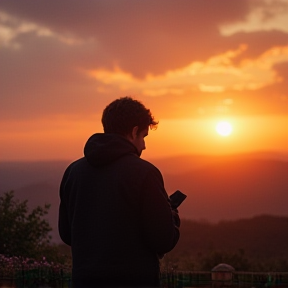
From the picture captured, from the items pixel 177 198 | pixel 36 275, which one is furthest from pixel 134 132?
pixel 36 275

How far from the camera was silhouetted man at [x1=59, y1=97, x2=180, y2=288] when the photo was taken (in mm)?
3543

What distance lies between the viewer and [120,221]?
3.57m

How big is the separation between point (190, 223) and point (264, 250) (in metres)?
4.12

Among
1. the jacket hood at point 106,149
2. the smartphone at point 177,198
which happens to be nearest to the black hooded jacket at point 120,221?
the jacket hood at point 106,149

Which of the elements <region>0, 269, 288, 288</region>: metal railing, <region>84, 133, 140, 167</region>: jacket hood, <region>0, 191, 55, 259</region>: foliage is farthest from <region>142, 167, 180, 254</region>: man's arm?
<region>0, 191, 55, 259</region>: foliage

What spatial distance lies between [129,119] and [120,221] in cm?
50

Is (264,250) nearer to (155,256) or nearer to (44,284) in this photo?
(44,284)

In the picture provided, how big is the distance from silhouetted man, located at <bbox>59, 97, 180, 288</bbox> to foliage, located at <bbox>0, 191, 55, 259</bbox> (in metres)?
10.8

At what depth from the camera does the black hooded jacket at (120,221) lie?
3533mm

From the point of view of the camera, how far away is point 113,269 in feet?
11.7

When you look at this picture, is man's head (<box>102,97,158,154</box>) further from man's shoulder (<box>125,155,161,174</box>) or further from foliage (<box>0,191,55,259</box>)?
foliage (<box>0,191,55,259</box>)

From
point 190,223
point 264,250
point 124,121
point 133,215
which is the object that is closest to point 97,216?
point 133,215

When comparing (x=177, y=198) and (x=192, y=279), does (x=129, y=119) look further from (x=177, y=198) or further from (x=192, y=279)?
(x=192, y=279)

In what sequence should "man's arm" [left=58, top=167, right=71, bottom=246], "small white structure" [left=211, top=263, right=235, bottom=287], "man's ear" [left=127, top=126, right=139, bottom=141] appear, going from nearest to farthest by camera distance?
"man's ear" [left=127, top=126, right=139, bottom=141]
"man's arm" [left=58, top=167, right=71, bottom=246]
"small white structure" [left=211, top=263, right=235, bottom=287]
